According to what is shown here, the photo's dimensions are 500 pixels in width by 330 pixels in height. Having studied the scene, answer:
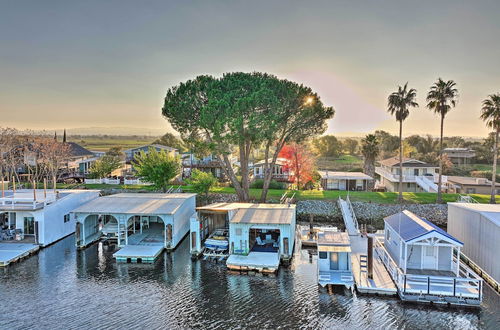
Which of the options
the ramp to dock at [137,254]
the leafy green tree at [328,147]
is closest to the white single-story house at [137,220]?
the ramp to dock at [137,254]

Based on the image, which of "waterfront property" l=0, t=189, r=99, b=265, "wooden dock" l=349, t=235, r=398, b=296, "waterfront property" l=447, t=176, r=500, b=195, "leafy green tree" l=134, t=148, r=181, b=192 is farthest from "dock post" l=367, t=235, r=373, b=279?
"waterfront property" l=447, t=176, r=500, b=195

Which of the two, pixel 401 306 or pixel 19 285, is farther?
pixel 19 285

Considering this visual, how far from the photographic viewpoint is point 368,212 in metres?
33.6

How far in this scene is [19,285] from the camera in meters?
18.0

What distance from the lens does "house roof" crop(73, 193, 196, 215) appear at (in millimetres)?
23844

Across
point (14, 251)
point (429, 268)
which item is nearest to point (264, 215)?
point (429, 268)

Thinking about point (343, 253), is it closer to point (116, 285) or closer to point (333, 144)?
point (116, 285)

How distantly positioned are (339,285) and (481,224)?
28.9 ft

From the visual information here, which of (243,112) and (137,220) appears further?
(243,112)

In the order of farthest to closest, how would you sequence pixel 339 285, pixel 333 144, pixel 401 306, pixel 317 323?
pixel 333 144 → pixel 339 285 → pixel 401 306 → pixel 317 323

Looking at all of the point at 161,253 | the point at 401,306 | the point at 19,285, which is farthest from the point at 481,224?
the point at 19,285

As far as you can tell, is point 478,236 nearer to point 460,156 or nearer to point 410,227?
point 410,227

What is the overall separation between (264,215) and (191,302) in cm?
809

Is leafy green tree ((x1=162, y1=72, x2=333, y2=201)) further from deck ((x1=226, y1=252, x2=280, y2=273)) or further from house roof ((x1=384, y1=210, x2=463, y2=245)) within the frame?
house roof ((x1=384, y1=210, x2=463, y2=245))
